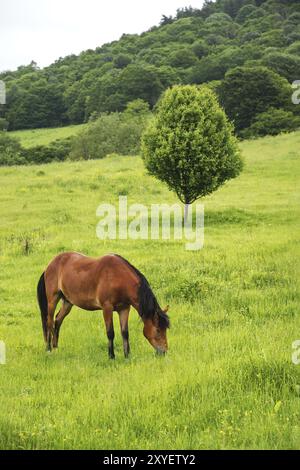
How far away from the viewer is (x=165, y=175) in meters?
26.9

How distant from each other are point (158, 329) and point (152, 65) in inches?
4238

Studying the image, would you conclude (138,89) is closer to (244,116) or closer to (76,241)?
(244,116)

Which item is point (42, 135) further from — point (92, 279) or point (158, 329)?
point (158, 329)

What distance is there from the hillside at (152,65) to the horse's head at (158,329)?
218 ft

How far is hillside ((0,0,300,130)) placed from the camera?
10044 centimetres

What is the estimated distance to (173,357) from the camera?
29.5 ft

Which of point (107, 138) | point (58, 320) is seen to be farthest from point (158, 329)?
point (107, 138)

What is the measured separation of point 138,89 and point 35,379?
3820 inches

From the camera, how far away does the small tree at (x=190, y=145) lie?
26.0 metres

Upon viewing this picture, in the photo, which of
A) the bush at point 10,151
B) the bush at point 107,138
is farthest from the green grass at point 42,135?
the bush at point 107,138

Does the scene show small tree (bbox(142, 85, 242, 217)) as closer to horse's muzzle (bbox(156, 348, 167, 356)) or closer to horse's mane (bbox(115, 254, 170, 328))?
horse's mane (bbox(115, 254, 170, 328))

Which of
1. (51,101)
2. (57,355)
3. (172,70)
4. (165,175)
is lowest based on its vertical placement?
(57,355)
